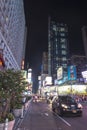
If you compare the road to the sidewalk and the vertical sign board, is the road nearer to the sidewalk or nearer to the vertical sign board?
the sidewalk

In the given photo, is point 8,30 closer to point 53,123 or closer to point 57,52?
point 53,123

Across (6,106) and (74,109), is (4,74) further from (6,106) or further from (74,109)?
(74,109)

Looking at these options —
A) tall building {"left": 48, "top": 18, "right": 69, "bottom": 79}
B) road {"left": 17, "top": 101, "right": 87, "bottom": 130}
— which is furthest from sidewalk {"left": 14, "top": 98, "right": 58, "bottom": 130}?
tall building {"left": 48, "top": 18, "right": 69, "bottom": 79}

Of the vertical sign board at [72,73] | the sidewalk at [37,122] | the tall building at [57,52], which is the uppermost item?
the tall building at [57,52]

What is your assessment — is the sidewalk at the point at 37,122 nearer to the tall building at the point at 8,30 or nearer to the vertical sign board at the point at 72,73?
the tall building at the point at 8,30

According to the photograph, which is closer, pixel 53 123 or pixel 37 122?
pixel 53 123

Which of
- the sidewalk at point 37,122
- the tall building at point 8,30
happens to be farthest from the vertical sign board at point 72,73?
the sidewalk at point 37,122

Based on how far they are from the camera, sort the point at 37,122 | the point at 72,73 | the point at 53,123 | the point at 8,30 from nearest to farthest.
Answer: the point at 53,123, the point at 37,122, the point at 8,30, the point at 72,73

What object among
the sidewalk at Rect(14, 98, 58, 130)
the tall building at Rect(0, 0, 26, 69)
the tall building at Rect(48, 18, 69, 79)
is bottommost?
the sidewalk at Rect(14, 98, 58, 130)

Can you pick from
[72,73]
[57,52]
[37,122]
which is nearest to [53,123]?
[37,122]

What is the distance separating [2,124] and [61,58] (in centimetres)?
17972

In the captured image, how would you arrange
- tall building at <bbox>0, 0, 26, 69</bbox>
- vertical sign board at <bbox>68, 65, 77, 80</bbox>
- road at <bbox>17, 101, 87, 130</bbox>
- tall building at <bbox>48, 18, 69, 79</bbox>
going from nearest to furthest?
road at <bbox>17, 101, 87, 130</bbox>
tall building at <bbox>0, 0, 26, 69</bbox>
vertical sign board at <bbox>68, 65, 77, 80</bbox>
tall building at <bbox>48, 18, 69, 79</bbox>

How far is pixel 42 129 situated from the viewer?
10703 millimetres

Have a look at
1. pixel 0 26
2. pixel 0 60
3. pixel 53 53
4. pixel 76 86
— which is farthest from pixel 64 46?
pixel 0 60
